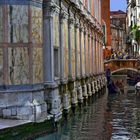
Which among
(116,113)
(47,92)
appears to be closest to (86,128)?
(47,92)

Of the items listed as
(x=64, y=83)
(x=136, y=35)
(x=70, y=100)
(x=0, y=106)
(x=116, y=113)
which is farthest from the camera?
(x=136, y=35)

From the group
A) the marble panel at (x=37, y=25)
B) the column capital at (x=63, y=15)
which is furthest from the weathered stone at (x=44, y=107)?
the column capital at (x=63, y=15)

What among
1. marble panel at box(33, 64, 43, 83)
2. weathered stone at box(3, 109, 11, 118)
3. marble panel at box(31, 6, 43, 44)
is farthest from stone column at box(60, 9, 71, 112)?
weathered stone at box(3, 109, 11, 118)

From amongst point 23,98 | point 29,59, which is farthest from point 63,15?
point 23,98

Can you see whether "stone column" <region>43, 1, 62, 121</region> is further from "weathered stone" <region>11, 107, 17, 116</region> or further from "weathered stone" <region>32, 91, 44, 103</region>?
"weathered stone" <region>11, 107, 17, 116</region>

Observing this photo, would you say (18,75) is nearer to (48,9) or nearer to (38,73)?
(38,73)

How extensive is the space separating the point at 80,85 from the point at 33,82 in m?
8.69

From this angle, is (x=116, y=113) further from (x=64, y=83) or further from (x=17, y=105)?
(x=17, y=105)

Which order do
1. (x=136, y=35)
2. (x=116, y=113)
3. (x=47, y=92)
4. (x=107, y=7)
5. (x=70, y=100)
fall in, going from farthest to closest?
(x=136, y=35)
(x=107, y=7)
(x=116, y=113)
(x=70, y=100)
(x=47, y=92)

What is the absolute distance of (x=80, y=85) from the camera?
22.2 m

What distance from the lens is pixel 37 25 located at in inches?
545

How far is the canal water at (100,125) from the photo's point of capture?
1398cm

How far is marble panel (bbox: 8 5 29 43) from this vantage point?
13.4 m

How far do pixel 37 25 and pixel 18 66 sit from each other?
1.29 meters
